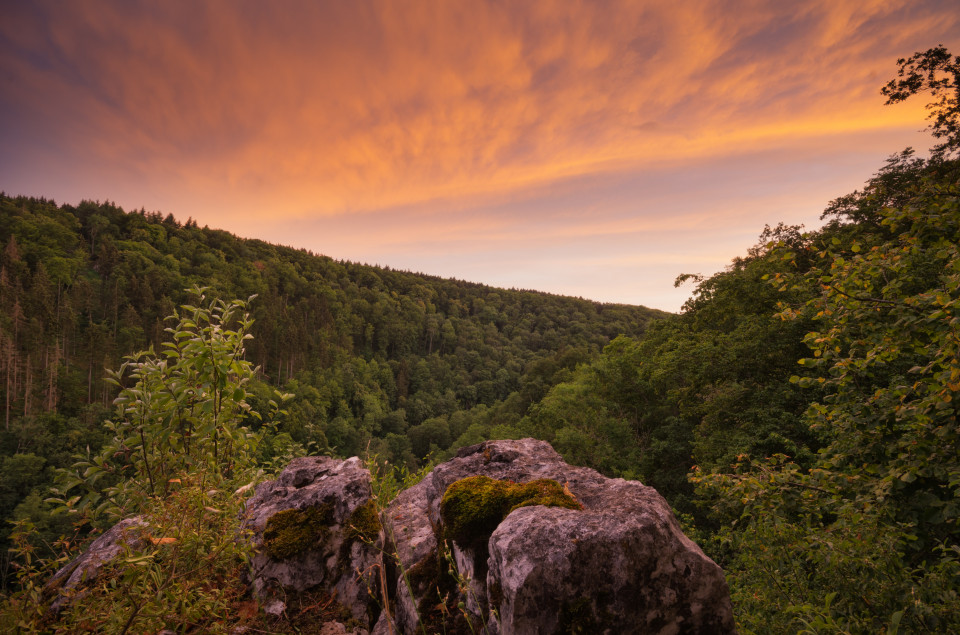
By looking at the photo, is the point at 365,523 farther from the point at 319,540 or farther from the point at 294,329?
the point at 294,329

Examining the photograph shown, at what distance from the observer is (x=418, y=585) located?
3756 mm

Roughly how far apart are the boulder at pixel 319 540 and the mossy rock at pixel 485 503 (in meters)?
0.79

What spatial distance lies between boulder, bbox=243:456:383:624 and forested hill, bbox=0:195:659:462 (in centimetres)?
4517

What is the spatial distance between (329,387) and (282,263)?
86.4m

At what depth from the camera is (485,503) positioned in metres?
3.74

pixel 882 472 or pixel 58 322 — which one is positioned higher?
pixel 58 322

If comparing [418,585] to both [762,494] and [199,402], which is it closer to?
[199,402]

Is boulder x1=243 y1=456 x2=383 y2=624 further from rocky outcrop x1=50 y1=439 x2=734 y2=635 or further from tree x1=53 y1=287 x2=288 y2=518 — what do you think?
tree x1=53 y1=287 x2=288 y2=518

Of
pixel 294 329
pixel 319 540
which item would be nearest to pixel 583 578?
pixel 319 540

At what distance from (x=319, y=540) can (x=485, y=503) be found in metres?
1.92

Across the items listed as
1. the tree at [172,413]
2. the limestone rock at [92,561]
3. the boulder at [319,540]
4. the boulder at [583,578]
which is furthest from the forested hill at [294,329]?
the boulder at [583,578]

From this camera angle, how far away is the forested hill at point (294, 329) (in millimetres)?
73688

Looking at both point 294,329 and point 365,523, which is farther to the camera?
point 294,329

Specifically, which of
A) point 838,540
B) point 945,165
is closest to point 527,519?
point 838,540
